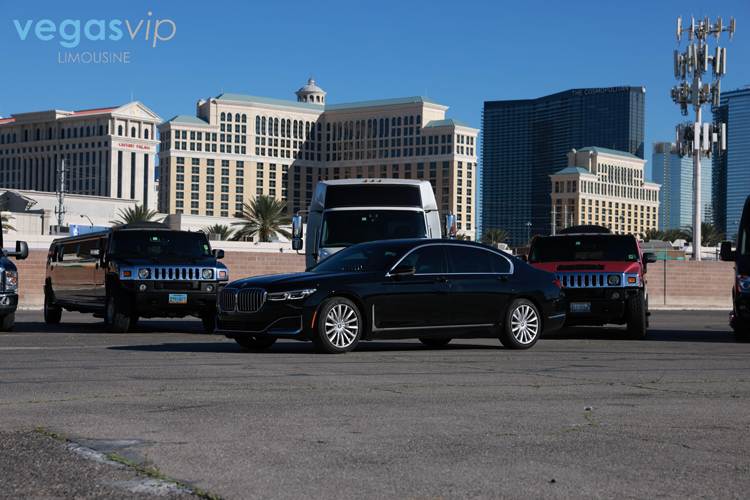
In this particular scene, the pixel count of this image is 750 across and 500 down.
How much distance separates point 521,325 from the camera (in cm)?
1232

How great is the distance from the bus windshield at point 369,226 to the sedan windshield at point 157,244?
255cm

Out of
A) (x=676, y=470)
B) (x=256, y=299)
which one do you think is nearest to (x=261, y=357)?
(x=256, y=299)

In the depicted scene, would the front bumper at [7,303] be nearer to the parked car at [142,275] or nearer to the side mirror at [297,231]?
the parked car at [142,275]

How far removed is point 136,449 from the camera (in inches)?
200

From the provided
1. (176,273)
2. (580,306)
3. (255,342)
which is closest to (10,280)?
(176,273)

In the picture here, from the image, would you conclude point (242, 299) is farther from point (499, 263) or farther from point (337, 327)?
point (499, 263)

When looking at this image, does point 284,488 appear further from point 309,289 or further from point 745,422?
point 309,289

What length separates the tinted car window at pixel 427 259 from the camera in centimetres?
1175

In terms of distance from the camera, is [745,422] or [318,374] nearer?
[745,422]

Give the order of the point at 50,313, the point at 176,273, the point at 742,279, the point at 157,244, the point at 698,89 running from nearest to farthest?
the point at 742,279 < the point at 176,273 < the point at 157,244 < the point at 50,313 < the point at 698,89

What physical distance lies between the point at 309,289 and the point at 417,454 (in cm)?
597

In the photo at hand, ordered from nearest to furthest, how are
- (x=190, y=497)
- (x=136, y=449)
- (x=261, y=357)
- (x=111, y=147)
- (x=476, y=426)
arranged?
(x=190, y=497)
(x=136, y=449)
(x=476, y=426)
(x=261, y=357)
(x=111, y=147)

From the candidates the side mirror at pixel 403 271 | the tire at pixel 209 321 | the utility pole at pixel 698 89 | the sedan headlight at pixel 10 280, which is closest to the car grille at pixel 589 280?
the side mirror at pixel 403 271

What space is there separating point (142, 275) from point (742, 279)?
960 cm
